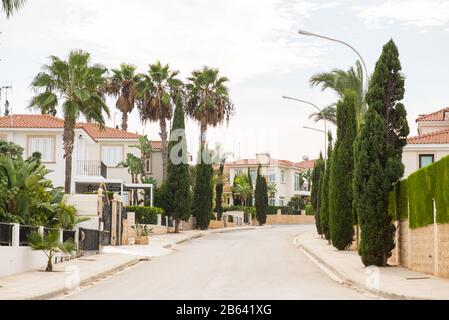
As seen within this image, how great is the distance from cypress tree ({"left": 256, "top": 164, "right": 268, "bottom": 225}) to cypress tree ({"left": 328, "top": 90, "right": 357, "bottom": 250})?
5492 cm

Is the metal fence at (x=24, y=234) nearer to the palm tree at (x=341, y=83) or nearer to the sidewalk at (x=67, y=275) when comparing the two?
the sidewalk at (x=67, y=275)

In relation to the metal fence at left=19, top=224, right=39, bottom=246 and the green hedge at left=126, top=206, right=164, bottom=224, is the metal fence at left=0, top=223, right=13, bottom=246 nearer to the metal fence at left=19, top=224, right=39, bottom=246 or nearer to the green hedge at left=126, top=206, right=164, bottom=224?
the metal fence at left=19, top=224, right=39, bottom=246

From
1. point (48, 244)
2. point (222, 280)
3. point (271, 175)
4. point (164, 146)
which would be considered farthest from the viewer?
point (271, 175)

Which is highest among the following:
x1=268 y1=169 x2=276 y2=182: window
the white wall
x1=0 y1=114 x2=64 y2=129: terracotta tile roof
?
x1=0 y1=114 x2=64 y2=129: terracotta tile roof

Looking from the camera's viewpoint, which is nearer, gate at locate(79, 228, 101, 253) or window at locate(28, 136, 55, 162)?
gate at locate(79, 228, 101, 253)

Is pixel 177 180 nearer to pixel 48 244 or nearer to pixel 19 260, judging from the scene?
pixel 48 244

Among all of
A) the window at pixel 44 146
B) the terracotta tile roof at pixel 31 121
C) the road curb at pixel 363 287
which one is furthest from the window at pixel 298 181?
the road curb at pixel 363 287

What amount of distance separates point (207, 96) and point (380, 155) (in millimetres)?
48674

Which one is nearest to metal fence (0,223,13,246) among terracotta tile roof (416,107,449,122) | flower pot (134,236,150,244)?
flower pot (134,236,150,244)

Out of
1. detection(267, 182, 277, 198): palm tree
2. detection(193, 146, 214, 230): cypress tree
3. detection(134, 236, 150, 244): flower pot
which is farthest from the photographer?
detection(267, 182, 277, 198): palm tree

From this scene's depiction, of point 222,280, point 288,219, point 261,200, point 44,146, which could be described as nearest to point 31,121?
point 44,146

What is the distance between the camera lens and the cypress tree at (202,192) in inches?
2751

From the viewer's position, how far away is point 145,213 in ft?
191

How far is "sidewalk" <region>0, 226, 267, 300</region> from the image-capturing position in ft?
62.7
